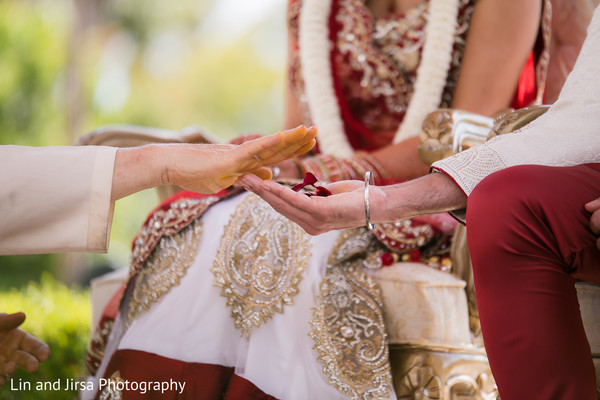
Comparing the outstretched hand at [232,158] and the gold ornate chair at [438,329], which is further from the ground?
the outstretched hand at [232,158]

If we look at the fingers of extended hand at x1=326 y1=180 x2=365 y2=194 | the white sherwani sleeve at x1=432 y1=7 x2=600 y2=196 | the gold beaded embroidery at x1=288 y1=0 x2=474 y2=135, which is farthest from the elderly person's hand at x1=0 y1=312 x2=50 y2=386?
the gold beaded embroidery at x1=288 y1=0 x2=474 y2=135

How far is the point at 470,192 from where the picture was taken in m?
1.02

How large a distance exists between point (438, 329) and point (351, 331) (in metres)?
0.19

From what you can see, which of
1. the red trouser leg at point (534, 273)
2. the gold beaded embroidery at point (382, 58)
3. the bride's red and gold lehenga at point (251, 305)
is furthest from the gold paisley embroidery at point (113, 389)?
the gold beaded embroidery at point (382, 58)

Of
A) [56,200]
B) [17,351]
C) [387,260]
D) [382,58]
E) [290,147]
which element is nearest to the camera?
[56,200]

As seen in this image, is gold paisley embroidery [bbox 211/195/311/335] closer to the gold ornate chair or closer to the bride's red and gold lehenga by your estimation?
the bride's red and gold lehenga

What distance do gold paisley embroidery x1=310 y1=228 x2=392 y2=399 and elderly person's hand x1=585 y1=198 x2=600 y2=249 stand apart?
0.52 meters

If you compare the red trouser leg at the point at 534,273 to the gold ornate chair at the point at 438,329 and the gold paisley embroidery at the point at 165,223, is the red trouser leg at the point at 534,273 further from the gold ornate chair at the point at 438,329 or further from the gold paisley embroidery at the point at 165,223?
the gold paisley embroidery at the point at 165,223

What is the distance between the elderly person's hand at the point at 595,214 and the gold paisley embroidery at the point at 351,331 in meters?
0.52

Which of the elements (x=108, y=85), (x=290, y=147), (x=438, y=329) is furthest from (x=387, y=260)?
(x=108, y=85)

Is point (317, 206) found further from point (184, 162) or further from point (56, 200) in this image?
point (56, 200)

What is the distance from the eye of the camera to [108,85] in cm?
1048

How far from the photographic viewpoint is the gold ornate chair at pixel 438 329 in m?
1.31

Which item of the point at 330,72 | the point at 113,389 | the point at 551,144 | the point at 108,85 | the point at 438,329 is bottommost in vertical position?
the point at 113,389
